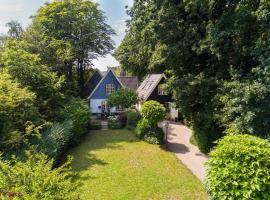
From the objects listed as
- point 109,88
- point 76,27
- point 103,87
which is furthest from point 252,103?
point 76,27

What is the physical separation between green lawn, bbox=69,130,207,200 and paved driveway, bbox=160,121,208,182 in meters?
0.78

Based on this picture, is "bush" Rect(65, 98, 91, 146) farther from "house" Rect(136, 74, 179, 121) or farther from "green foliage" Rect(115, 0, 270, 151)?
"house" Rect(136, 74, 179, 121)

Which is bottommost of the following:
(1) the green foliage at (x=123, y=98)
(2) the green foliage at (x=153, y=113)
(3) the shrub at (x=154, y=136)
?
(3) the shrub at (x=154, y=136)

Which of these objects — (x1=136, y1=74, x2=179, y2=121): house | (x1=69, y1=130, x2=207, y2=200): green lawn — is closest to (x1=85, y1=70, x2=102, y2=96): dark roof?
(x1=136, y1=74, x2=179, y2=121): house

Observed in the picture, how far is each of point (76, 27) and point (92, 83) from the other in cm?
927

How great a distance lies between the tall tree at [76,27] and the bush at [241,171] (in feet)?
100

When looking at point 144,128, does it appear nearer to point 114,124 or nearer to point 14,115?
point 114,124

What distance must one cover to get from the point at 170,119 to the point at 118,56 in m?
15.6

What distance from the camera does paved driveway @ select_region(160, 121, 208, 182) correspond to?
2028 centimetres

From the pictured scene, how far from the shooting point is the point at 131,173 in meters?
18.5

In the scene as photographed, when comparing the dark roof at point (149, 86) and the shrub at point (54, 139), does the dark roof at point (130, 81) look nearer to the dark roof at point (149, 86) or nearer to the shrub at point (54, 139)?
the dark roof at point (149, 86)

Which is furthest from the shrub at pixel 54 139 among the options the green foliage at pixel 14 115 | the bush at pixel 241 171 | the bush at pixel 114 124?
the bush at pixel 114 124

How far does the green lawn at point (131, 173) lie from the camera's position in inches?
596

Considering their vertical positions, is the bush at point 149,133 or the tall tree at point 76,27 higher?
the tall tree at point 76,27
